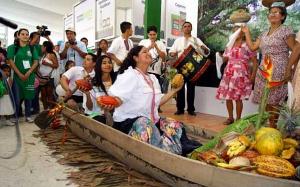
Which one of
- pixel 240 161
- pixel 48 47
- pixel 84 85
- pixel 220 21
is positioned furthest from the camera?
pixel 48 47

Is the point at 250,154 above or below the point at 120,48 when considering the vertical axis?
below

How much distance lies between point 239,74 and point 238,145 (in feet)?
8.05

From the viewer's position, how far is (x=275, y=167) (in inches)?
75.0

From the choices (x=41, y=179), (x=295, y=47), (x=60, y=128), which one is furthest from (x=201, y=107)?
(x=41, y=179)

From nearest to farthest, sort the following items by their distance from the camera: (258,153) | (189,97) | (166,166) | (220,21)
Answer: (258,153) → (166,166) → (189,97) → (220,21)

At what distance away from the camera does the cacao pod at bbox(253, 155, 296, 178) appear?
1.88 metres

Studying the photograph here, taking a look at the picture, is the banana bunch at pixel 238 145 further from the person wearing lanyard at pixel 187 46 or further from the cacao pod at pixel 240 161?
the person wearing lanyard at pixel 187 46

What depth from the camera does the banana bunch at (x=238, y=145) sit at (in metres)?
2.12

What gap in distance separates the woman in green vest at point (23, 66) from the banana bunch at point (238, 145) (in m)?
3.90

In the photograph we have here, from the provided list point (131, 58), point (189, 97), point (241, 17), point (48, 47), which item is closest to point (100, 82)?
point (131, 58)

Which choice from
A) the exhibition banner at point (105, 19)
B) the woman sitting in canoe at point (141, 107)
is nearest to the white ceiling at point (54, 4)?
the exhibition banner at point (105, 19)

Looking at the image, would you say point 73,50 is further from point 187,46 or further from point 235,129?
point 235,129

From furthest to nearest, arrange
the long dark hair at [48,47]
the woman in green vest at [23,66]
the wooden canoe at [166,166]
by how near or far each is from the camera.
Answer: the long dark hair at [48,47] < the woman in green vest at [23,66] < the wooden canoe at [166,166]

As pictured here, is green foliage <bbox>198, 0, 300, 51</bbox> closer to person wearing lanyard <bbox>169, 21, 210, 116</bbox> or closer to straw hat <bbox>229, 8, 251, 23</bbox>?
straw hat <bbox>229, 8, 251, 23</bbox>
